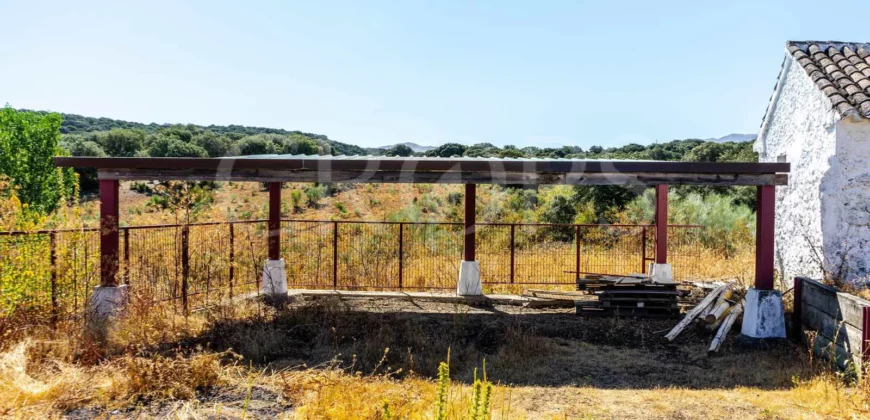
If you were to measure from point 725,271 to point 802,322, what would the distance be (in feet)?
18.4

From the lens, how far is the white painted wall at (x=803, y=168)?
10438 mm

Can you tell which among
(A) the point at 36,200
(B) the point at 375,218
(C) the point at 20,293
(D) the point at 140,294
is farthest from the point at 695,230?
(A) the point at 36,200

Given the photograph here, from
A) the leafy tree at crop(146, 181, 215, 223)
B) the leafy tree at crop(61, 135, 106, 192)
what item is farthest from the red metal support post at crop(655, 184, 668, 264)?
the leafy tree at crop(61, 135, 106, 192)

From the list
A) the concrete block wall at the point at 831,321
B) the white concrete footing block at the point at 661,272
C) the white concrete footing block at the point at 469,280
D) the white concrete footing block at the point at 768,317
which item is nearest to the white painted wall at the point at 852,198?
the concrete block wall at the point at 831,321

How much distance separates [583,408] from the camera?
6543 millimetres

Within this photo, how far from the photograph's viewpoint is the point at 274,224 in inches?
474

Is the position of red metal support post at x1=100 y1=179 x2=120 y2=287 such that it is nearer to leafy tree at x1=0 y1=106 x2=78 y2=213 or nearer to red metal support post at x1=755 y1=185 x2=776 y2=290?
red metal support post at x1=755 y1=185 x2=776 y2=290

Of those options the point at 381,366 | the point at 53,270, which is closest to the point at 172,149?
the point at 53,270

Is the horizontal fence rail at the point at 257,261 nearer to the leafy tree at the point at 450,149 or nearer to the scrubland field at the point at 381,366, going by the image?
the scrubland field at the point at 381,366

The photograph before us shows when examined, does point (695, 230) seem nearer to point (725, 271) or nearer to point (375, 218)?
point (725, 271)

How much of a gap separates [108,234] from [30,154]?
20904 millimetres

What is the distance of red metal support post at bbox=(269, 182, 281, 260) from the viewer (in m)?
12.0

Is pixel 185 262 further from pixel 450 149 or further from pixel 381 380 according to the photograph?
pixel 450 149

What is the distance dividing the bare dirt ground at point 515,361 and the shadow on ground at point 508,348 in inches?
0.8
